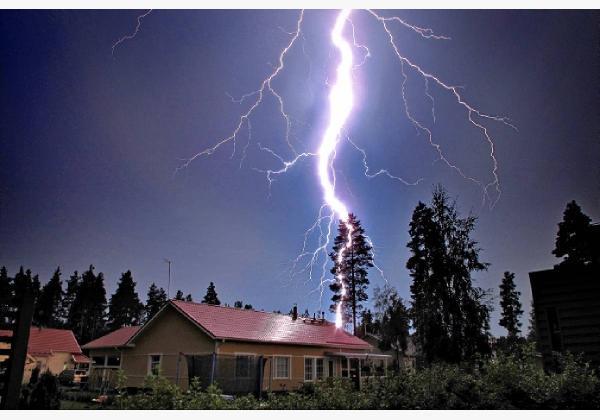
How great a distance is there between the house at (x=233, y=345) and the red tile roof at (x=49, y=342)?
8138mm

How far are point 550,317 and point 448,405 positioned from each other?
6.95 feet

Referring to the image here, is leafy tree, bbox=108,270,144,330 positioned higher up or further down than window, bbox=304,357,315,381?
higher up

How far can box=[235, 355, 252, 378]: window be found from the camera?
8999 millimetres

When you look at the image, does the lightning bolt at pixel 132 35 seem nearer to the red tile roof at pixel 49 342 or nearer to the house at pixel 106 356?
the house at pixel 106 356

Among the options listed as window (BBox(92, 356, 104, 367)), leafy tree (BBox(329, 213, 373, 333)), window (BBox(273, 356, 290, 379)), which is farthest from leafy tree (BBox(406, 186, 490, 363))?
window (BBox(92, 356, 104, 367))

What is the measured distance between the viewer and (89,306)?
129 feet

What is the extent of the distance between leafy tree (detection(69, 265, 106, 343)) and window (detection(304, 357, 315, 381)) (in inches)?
1144

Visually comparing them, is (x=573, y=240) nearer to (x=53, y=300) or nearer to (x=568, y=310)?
(x=568, y=310)

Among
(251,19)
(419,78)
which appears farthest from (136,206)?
(419,78)

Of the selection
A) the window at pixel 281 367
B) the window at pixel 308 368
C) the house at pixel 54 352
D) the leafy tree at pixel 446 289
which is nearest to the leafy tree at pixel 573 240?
the leafy tree at pixel 446 289

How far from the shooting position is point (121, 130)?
8.68 m

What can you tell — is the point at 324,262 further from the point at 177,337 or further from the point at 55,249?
the point at 55,249

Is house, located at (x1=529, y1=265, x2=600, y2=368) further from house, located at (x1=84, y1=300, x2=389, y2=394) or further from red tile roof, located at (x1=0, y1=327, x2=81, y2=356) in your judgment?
red tile roof, located at (x1=0, y1=327, x2=81, y2=356)
